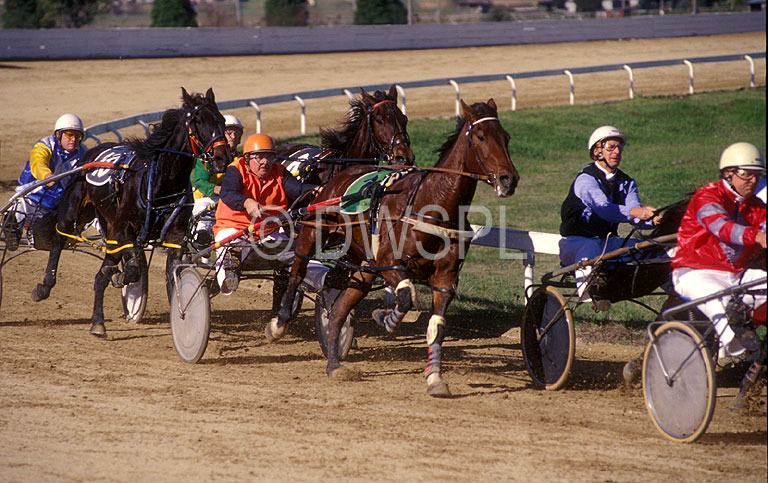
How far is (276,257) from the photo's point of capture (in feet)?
25.3

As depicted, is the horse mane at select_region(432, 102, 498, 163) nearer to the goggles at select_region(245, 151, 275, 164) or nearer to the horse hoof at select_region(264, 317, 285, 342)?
the goggles at select_region(245, 151, 275, 164)

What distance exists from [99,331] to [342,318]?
2.61 metres

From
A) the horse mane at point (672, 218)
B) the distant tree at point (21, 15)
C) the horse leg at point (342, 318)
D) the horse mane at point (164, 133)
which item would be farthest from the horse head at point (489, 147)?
the distant tree at point (21, 15)

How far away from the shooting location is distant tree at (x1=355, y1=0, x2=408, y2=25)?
132 feet

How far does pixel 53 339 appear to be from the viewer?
8.38 meters

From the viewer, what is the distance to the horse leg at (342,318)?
7070 millimetres

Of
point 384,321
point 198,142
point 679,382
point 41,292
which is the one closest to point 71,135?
point 41,292

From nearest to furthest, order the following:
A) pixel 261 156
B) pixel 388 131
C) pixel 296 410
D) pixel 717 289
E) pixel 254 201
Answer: pixel 717 289 < pixel 296 410 < pixel 254 201 < pixel 261 156 < pixel 388 131

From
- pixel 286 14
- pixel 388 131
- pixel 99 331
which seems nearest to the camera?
pixel 99 331

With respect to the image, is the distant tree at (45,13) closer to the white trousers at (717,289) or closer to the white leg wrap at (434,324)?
the white leg wrap at (434,324)

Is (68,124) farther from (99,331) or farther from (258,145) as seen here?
(258,145)

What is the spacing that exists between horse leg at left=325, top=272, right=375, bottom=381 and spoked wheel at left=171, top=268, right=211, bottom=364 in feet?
3.32

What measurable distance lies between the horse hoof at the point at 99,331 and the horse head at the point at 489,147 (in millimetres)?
3993

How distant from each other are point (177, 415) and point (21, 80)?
20.6 meters
